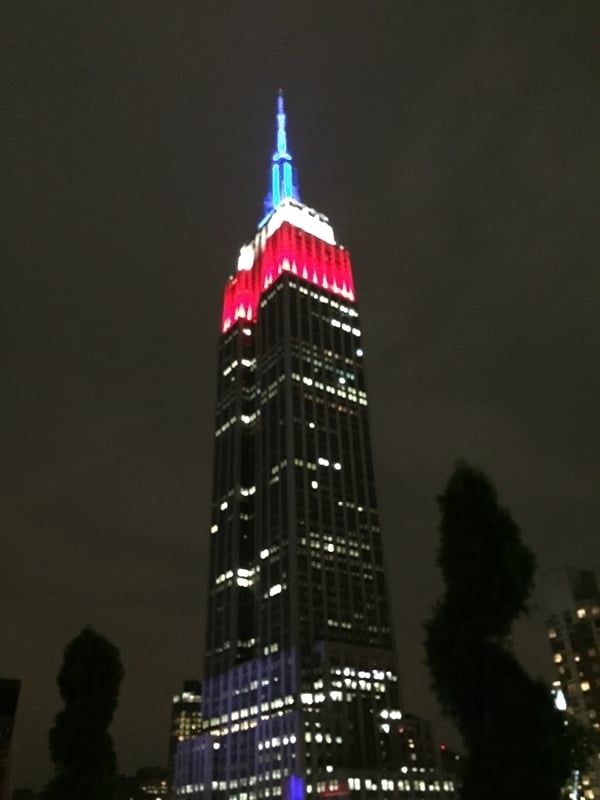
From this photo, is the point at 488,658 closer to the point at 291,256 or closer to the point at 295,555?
the point at 295,555

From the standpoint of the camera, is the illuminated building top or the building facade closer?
the building facade

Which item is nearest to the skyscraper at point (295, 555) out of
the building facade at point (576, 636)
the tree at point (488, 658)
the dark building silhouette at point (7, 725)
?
the building facade at point (576, 636)

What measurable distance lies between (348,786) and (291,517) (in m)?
49.8

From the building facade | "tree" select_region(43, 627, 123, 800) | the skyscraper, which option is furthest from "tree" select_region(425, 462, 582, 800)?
the building facade

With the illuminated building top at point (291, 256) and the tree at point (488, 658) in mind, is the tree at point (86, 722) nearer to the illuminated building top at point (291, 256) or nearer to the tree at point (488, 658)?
the tree at point (488, 658)

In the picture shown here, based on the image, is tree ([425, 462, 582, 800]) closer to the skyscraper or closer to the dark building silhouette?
the dark building silhouette

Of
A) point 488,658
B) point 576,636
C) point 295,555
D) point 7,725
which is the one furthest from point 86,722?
point 576,636

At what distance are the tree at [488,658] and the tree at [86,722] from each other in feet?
68.8

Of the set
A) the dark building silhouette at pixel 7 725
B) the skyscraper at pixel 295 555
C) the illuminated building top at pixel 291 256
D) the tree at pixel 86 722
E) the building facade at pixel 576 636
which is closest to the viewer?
the tree at pixel 86 722

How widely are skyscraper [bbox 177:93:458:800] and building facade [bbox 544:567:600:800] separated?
28357 mm

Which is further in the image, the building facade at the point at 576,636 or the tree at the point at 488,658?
the building facade at the point at 576,636

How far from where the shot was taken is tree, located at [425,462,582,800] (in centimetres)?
2266

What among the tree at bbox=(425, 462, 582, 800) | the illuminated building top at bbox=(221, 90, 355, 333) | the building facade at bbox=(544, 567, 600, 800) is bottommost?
the tree at bbox=(425, 462, 582, 800)

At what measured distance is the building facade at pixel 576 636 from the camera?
122m
